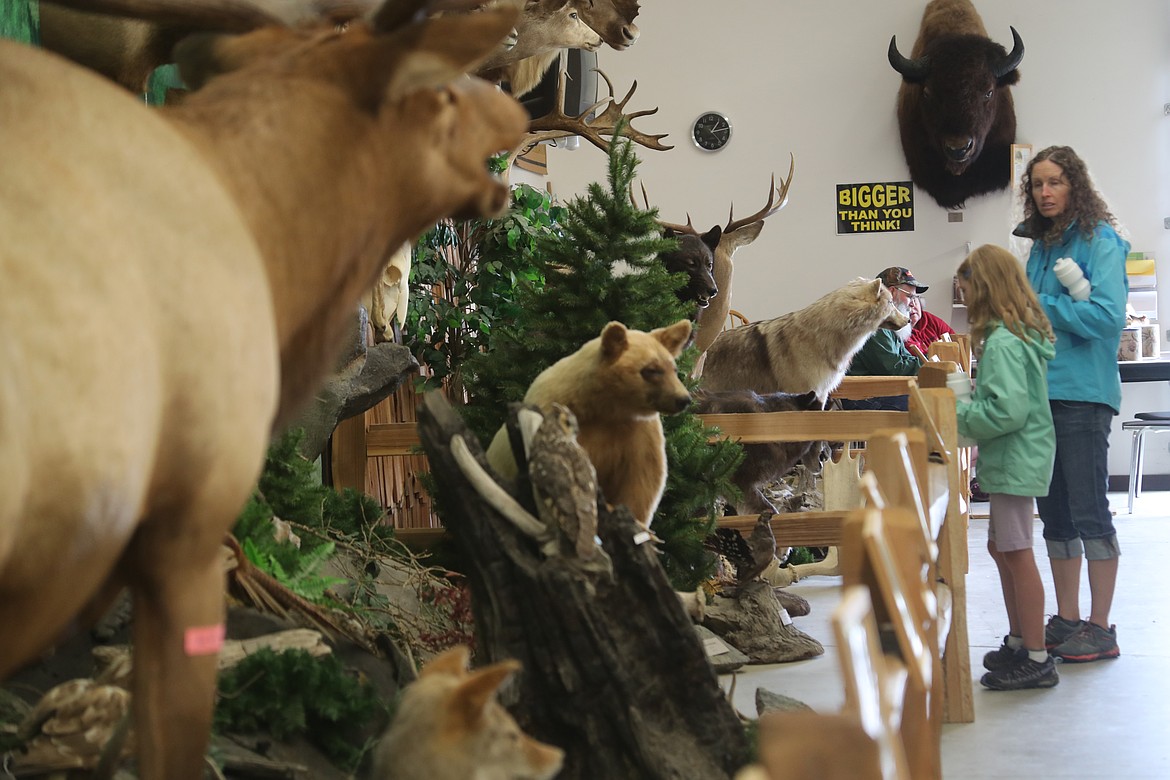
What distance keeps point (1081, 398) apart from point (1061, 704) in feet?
3.76

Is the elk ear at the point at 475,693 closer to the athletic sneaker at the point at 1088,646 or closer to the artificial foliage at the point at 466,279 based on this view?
the athletic sneaker at the point at 1088,646

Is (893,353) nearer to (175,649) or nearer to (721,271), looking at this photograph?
(721,271)

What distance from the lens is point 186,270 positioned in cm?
90

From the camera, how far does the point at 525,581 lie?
76.6 inches

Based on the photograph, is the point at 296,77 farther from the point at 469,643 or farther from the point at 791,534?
the point at 791,534

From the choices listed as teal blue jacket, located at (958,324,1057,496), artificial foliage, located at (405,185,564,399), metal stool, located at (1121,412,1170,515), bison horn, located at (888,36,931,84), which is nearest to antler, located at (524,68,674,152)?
artificial foliage, located at (405,185,564,399)

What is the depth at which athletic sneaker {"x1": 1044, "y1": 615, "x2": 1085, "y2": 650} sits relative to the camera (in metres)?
4.17

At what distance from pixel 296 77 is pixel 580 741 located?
1251 millimetres

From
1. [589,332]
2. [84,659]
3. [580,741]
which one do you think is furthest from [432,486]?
[580,741]

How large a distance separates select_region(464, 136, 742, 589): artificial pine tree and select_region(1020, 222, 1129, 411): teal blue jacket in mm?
1200

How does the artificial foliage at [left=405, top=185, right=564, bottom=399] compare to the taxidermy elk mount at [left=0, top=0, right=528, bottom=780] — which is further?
the artificial foliage at [left=405, top=185, right=564, bottom=399]

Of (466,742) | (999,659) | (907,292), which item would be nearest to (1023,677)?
(999,659)

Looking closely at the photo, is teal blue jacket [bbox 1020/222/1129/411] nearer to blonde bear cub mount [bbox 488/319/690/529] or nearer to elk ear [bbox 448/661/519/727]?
blonde bear cub mount [bbox 488/319/690/529]

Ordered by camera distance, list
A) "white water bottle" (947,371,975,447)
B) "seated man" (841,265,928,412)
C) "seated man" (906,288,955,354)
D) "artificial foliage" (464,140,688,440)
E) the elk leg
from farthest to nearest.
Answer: "seated man" (906,288,955,354), "seated man" (841,265,928,412), "white water bottle" (947,371,975,447), "artificial foliage" (464,140,688,440), the elk leg
